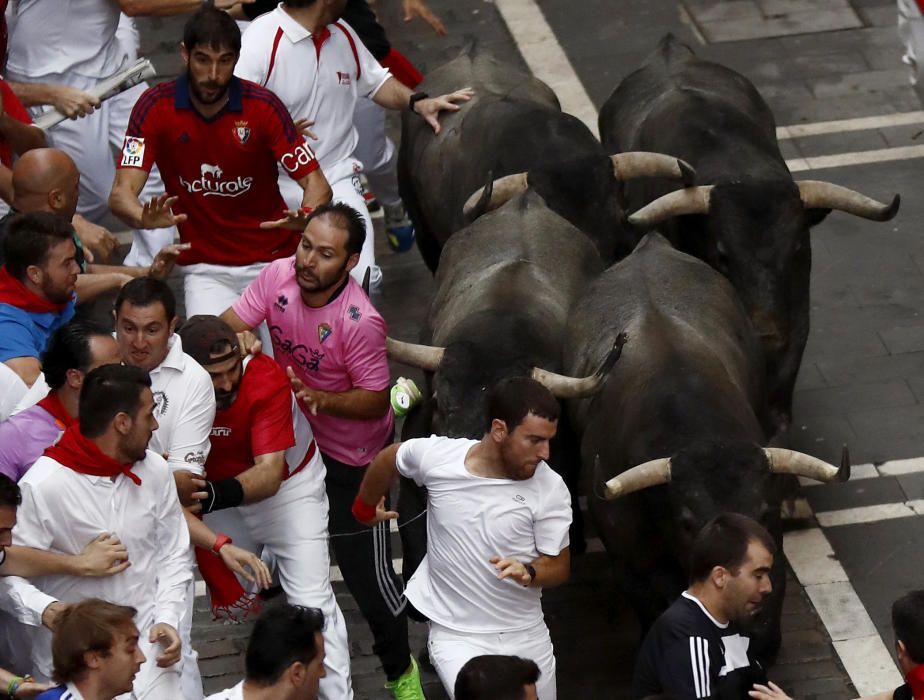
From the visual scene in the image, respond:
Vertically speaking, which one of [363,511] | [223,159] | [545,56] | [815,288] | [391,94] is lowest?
[545,56]

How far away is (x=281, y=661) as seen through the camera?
5965 mm

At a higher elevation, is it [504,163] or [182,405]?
[182,405]

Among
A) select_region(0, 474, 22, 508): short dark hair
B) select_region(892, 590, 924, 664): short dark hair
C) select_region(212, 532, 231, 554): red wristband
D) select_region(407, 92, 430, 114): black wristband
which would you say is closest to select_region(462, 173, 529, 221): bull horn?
select_region(407, 92, 430, 114): black wristband

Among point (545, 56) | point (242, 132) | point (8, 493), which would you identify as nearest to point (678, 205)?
point (242, 132)

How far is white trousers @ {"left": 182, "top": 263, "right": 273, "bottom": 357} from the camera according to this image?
1016 centimetres

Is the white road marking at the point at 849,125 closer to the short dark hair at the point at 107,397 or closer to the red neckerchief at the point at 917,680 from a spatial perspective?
the red neckerchief at the point at 917,680

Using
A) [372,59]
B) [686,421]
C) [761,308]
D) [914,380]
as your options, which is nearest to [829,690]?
[686,421]

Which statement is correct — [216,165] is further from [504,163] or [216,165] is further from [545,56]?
[545,56]

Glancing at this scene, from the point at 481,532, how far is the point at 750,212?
4.39 meters

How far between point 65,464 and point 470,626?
193 cm

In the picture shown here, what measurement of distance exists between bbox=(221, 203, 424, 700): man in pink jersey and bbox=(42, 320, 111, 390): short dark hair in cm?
128

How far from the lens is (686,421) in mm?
8789

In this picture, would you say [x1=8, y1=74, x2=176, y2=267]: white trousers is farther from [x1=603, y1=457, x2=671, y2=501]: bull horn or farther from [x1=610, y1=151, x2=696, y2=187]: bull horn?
[x1=603, y1=457, x2=671, y2=501]: bull horn

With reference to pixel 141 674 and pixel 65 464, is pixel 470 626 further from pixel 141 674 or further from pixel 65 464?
pixel 65 464
